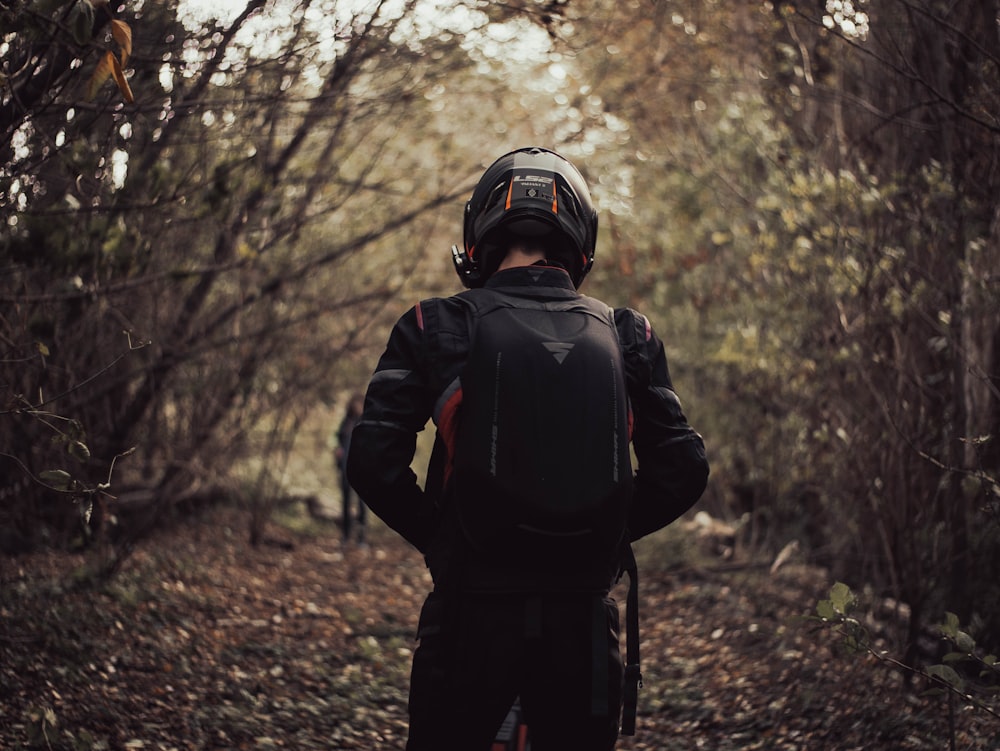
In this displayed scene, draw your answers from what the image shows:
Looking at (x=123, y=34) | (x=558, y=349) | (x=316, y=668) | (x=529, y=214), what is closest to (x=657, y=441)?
(x=558, y=349)

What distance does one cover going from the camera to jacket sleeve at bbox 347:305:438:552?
256 cm

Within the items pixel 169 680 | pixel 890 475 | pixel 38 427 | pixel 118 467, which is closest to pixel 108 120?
pixel 38 427

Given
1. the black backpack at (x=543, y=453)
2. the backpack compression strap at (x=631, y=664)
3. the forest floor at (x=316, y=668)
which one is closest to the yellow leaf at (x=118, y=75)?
the black backpack at (x=543, y=453)

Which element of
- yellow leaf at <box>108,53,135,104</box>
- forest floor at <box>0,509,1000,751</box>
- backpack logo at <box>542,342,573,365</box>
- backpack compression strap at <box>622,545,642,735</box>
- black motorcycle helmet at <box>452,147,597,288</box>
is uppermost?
yellow leaf at <box>108,53,135,104</box>

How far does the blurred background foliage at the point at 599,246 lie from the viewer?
517 cm

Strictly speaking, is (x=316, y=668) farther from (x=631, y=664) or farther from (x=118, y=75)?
(x=118, y=75)

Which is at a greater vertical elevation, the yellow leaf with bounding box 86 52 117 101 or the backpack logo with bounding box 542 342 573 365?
the yellow leaf with bounding box 86 52 117 101

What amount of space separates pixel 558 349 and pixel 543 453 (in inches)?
11.5

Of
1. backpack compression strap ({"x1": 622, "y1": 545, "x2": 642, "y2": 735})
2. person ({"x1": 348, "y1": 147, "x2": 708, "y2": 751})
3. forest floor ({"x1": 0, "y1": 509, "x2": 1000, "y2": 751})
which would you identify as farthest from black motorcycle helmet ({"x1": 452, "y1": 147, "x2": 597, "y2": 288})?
forest floor ({"x1": 0, "y1": 509, "x2": 1000, "y2": 751})

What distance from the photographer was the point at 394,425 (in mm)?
2574

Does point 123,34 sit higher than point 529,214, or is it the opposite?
point 123,34

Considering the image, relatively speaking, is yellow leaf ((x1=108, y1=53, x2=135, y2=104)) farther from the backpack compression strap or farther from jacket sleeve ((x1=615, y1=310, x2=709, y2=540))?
the backpack compression strap

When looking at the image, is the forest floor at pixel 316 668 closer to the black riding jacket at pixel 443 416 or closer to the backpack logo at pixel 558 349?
the black riding jacket at pixel 443 416

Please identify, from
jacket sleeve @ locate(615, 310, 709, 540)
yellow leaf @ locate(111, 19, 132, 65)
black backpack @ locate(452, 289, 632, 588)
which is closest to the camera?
black backpack @ locate(452, 289, 632, 588)
